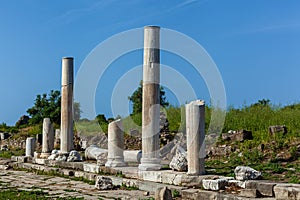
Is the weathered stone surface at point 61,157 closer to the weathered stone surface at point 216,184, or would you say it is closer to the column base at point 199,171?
the column base at point 199,171

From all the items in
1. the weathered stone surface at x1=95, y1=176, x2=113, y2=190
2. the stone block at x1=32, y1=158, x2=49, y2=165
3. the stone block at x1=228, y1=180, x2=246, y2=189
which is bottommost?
the weathered stone surface at x1=95, y1=176, x2=113, y2=190

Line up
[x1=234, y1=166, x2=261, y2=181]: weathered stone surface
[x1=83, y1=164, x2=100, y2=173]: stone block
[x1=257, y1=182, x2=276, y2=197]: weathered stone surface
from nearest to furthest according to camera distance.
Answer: [x1=257, y1=182, x2=276, y2=197]: weathered stone surface
[x1=234, y1=166, x2=261, y2=181]: weathered stone surface
[x1=83, y1=164, x2=100, y2=173]: stone block

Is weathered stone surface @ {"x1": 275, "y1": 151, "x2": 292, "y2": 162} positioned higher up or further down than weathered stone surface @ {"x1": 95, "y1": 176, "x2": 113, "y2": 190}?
higher up

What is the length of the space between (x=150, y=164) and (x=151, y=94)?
6.88ft

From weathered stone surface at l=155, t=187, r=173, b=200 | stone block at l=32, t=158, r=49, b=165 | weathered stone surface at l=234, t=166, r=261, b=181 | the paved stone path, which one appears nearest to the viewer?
weathered stone surface at l=155, t=187, r=173, b=200

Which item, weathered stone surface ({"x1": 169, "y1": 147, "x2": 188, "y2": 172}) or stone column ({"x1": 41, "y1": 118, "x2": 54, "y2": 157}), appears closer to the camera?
weathered stone surface ({"x1": 169, "y1": 147, "x2": 188, "y2": 172})

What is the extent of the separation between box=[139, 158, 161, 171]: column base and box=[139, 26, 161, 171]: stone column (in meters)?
0.08

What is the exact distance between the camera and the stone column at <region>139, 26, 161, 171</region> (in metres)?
13.6

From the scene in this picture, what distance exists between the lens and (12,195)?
11.3 metres

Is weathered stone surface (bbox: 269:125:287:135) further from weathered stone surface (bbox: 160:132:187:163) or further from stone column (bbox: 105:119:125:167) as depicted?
stone column (bbox: 105:119:125:167)

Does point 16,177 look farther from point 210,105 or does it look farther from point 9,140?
point 9,140

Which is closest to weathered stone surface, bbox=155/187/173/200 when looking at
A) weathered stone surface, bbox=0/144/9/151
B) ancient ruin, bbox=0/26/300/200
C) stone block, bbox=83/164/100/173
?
ancient ruin, bbox=0/26/300/200

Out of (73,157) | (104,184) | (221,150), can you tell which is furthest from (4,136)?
(104,184)

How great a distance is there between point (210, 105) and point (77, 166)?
30.8 ft
